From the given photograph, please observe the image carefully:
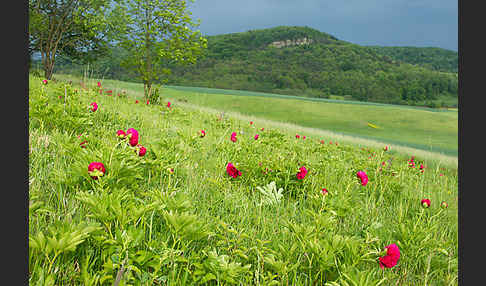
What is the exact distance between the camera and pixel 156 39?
17828 mm

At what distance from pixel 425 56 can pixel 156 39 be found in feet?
634

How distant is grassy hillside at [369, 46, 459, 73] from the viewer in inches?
5300

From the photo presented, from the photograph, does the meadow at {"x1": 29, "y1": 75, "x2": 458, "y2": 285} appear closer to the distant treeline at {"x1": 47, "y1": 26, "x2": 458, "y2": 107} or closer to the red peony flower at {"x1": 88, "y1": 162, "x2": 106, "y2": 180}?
the red peony flower at {"x1": 88, "y1": 162, "x2": 106, "y2": 180}

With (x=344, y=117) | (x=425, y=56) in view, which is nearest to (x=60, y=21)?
(x=344, y=117)

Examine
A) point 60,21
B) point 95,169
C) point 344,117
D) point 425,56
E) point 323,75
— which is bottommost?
point 95,169

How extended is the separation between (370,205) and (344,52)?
121446 millimetres

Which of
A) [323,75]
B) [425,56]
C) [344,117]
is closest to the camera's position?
[344,117]

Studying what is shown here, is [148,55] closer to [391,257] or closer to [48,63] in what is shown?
[48,63]

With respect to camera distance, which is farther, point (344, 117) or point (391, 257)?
point (344, 117)

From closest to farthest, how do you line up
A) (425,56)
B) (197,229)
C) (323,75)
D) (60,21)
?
(197,229)
(60,21)
(323,75)
(425,56)

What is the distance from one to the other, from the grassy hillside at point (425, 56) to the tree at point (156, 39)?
509ft

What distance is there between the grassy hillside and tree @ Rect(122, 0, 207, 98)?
15515cm

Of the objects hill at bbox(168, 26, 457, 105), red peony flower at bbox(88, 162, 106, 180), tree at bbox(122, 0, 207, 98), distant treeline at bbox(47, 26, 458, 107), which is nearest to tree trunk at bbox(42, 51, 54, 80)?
tree at bbox(122, 0, 207, 98)

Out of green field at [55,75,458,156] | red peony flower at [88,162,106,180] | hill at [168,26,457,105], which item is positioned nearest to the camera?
red peony flower at [88,162,106,180]
